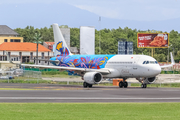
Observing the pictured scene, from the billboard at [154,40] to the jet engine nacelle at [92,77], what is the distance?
74.8 m

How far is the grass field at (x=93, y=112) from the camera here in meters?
15.7

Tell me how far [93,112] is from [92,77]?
1026 inches

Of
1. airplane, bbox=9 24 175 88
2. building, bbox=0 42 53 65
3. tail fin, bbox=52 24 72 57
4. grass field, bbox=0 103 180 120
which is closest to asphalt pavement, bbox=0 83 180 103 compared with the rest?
grass field, bbox=0 103 180 120

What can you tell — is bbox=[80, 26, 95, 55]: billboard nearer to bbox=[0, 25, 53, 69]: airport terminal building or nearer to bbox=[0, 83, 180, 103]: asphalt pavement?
bbox=[0, 25, 53, 69]: airport terminal building

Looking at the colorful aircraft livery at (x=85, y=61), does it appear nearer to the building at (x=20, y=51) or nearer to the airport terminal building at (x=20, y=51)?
the airport terminal building at (x=20, y=51)

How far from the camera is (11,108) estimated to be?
1892cm

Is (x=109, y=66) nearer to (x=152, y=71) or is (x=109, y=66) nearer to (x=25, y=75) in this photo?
(x=152, y=71)

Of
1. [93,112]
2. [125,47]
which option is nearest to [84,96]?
[93,112]

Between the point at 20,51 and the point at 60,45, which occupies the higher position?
the point at 20,51

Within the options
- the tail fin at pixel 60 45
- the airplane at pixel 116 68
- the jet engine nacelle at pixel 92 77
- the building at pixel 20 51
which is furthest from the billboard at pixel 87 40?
the jet engine nacelle at pixel 92 77

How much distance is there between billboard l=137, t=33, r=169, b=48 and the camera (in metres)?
116

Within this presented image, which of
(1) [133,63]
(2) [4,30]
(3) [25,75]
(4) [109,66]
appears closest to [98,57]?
(4) [109,66]

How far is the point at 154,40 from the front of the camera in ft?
384

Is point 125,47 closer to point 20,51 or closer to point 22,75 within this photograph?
point 22,75
